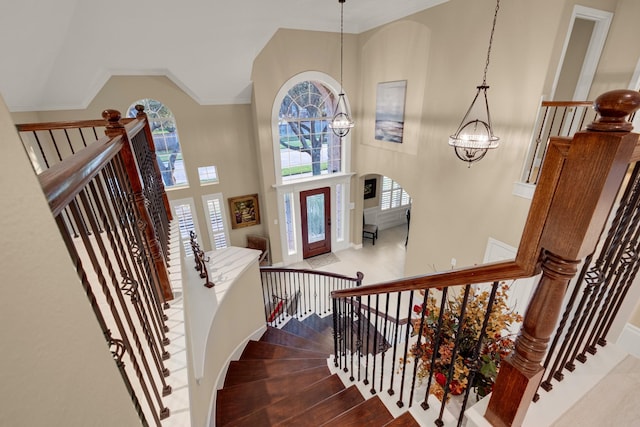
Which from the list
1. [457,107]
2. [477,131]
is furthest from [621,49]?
[457,107]

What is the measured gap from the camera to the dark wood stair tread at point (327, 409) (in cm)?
192

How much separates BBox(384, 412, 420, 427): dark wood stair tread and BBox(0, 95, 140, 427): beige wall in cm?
143

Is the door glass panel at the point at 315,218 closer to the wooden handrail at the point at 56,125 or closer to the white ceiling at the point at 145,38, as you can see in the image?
the white ceiling at the point at 145,38

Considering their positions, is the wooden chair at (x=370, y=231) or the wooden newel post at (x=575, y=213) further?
the wooden chair at (x=370, y=231)

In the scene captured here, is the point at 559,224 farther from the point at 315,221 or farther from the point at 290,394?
the point at 315,221

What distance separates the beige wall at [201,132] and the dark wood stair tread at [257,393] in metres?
4.62

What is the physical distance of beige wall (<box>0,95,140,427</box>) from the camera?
0.41 metres

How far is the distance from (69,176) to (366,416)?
1854 mm

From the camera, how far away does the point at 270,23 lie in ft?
15.3

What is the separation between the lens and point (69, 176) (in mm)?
741

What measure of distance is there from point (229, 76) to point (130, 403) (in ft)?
18.4

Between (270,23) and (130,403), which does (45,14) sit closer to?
(270,23)

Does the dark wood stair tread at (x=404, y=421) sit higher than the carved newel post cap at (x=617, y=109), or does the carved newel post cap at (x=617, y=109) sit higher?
the carved newel post cap at (x=617, y=109)

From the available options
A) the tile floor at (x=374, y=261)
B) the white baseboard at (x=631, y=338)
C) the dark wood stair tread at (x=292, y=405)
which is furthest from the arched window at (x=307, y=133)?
the white baseboard at (x=631, y=338)
